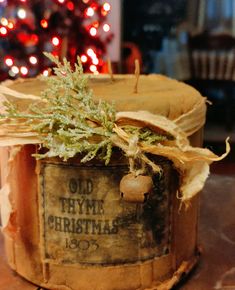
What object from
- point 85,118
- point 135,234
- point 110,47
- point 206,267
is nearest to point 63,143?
point 85,118

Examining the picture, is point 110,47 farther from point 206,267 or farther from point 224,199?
point 206,267

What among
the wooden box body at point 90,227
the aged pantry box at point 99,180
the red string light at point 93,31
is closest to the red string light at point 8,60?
the red string light at point 93,31

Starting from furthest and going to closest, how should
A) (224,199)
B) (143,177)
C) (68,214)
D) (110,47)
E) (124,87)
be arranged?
(110,47), (224,199), (124,87), (68,214), (143,177)

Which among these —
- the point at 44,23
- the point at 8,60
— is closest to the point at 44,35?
the point at 44,23

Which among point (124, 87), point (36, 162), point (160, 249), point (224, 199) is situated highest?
point (124, 87)

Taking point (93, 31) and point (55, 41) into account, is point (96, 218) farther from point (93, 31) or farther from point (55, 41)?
point (93, 31)

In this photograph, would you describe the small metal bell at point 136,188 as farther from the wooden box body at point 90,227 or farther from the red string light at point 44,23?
the red string light at point 44,23

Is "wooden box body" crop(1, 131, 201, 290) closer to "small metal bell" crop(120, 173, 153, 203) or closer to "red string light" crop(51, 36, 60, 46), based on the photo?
"small metal bell" crop(120, 173, 153, 203)
